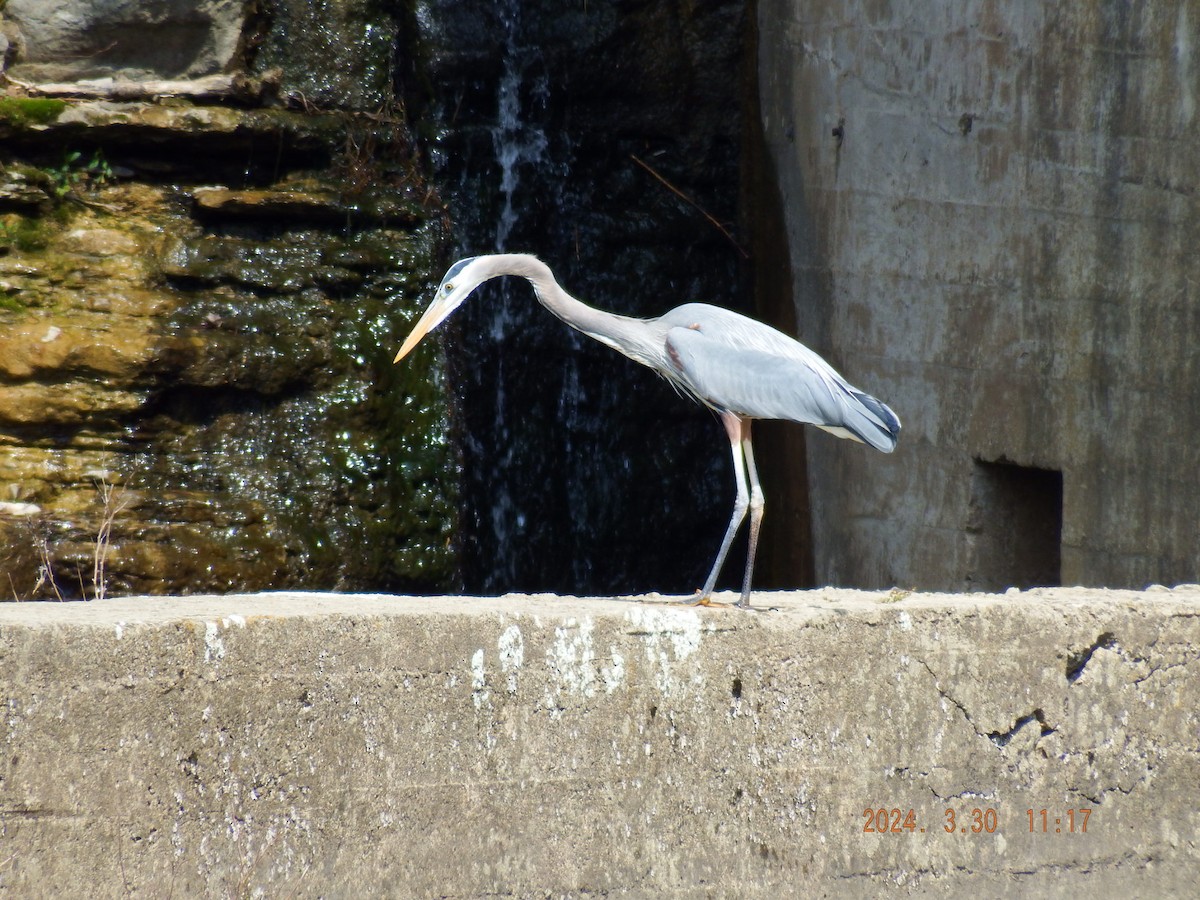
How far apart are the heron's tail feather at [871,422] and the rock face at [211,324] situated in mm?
4152

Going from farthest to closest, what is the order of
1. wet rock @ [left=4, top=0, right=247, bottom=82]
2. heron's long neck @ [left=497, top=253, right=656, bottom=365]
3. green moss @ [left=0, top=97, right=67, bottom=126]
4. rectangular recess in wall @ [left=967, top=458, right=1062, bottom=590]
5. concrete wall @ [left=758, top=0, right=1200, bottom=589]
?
wet rock @ [left=4, top=0, right=247, bottom=82] → green moss @ [left=0, top=97, right=67, bottom=126] → rectangular recess in wall @ [left=967, top=458, right=1062, bottom=590] → concrete wall @ [left=758, top=0, right=1200, bottom=589] → heron's long neck @ [left=497, top=253, right=656, bottom=365]

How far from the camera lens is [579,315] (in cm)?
449

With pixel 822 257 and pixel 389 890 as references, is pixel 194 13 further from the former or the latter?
pixel 389 890

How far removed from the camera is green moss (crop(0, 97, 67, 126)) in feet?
24.3

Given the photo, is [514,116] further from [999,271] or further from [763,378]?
[763,378]

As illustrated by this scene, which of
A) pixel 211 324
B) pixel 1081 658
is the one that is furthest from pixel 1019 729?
pixel 211 324

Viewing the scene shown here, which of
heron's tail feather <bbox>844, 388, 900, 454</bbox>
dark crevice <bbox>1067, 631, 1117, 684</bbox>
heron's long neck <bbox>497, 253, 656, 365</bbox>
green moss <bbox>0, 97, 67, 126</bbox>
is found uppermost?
green moss <bbox>0, 97, 67, 126</bbox>

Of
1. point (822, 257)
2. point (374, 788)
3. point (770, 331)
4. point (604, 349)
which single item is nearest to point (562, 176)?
point (604, 349)

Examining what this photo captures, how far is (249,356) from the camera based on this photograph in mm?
7648
